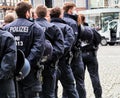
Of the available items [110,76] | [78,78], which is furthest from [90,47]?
[110,76]

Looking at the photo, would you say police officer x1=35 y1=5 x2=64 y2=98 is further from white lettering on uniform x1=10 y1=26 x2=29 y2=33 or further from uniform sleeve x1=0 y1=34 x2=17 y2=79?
uniform sleeve x1=0 y1=34 x2=17 y2=79

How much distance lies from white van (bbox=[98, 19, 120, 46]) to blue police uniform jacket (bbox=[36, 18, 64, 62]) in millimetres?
28234

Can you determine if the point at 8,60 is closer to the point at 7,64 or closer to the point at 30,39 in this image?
the point at 7,64

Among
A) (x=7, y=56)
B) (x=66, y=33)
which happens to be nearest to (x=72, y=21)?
(x=66, y=33)

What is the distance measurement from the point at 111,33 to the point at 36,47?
30.1 m

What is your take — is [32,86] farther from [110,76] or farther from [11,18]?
[110,76]

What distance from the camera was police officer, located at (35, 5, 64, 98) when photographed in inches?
287

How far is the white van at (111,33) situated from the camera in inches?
1410

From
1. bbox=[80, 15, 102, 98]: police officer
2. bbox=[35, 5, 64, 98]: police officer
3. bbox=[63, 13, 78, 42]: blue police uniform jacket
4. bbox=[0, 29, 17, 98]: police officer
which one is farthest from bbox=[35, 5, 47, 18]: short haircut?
bbox=[80, 15, 102, 98]: police officer

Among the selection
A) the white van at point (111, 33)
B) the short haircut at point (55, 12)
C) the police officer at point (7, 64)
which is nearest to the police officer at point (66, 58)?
the short haircut at point (55, 12)

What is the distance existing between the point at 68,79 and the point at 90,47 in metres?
1.46

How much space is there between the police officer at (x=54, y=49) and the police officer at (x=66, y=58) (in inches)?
20.6

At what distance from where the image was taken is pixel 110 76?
14.1 meters

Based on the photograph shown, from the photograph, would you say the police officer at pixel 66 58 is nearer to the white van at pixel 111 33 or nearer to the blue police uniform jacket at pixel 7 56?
the blue police uniform jacket at pixel 7 56
